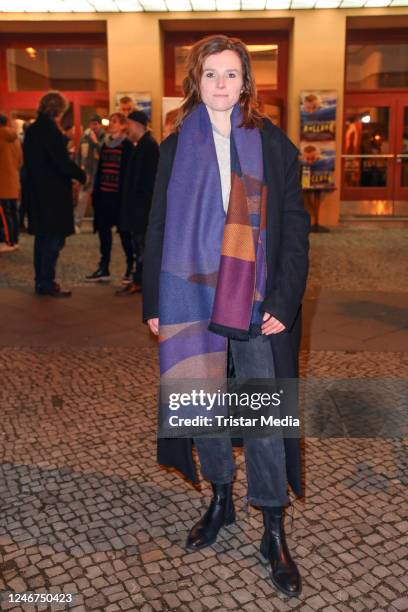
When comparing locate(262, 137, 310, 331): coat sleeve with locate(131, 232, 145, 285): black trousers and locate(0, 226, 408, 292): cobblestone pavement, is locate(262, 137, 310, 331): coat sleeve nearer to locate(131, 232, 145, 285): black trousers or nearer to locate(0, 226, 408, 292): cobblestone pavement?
locate(131, 232, 145, 285): black trousers

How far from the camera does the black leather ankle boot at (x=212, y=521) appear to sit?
2.70 m

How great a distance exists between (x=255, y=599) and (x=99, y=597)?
21.5 inches

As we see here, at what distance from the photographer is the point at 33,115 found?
49.6ft

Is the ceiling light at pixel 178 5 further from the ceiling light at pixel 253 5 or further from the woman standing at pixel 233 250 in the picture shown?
the woman standing at pixel 233 250

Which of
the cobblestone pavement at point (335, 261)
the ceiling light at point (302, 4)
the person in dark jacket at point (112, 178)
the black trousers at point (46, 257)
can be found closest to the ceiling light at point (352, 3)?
the ceiling light at point (302, 4)

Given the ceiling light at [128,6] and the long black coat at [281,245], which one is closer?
the long black coat at [281,245]

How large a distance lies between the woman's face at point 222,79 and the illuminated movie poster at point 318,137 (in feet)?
36.8

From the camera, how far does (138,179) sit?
6715 millimetres

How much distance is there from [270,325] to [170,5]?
477 inches

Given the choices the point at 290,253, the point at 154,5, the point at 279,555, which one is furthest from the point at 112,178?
the point at 154,5

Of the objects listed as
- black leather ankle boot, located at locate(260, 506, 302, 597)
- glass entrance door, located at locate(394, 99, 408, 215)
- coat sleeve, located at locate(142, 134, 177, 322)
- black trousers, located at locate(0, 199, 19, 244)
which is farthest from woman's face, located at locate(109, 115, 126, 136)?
glass entrance door, located at locate(394, 99, 408, 215)

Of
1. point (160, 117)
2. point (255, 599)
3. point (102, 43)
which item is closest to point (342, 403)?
point (255, 599)

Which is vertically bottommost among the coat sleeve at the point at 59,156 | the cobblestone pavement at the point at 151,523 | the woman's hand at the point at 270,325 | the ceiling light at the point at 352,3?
the cobblestone pavement at the point at 151,523

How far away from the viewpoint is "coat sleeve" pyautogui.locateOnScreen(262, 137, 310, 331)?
2383mm
